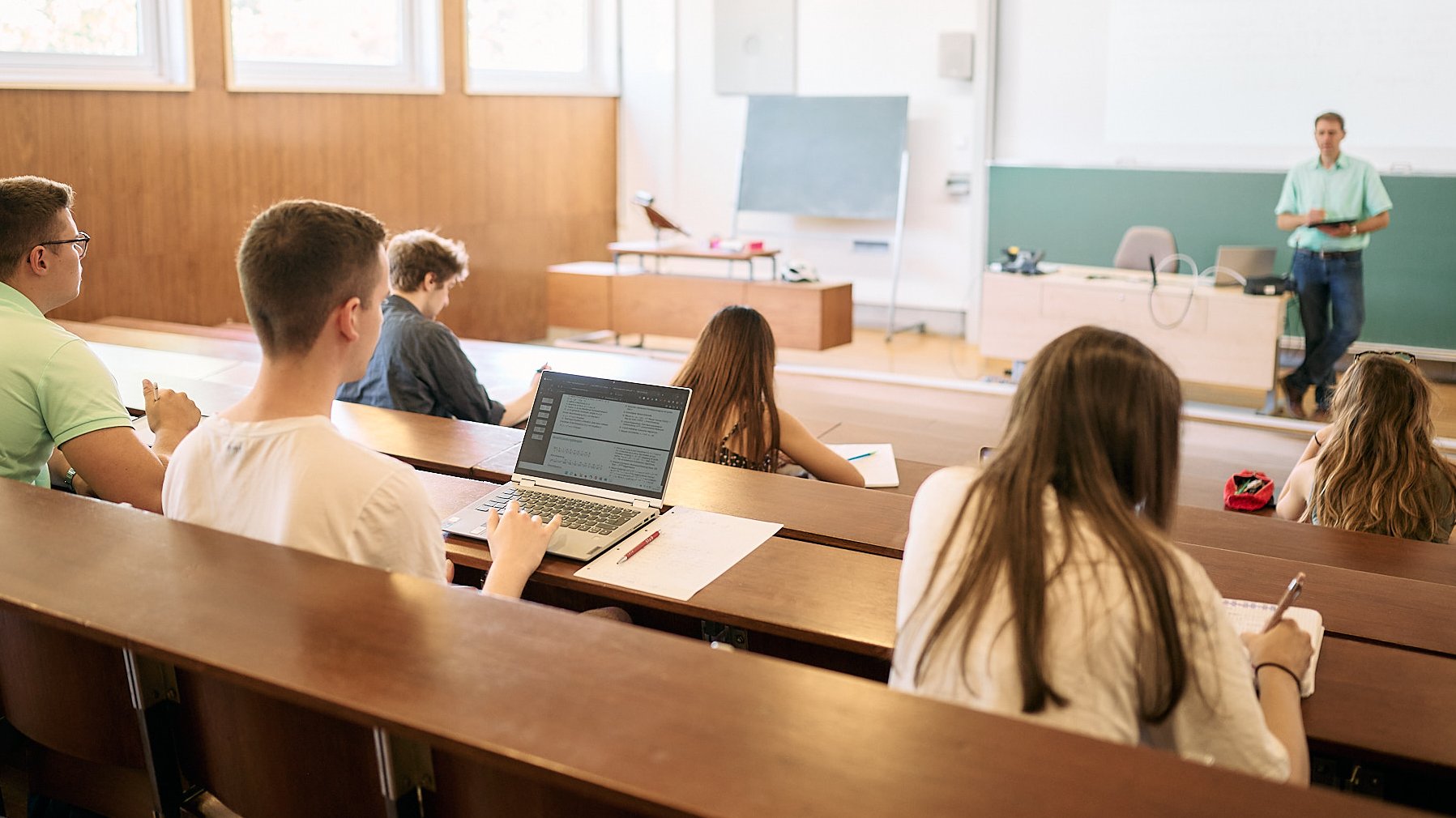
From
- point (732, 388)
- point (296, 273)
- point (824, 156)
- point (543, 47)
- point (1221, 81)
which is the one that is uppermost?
point (543, 47)

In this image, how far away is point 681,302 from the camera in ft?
26.1

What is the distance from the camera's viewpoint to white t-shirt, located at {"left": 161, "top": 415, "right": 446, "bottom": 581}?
1.66 metres

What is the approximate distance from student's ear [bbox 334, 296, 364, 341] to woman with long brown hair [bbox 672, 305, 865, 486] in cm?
134

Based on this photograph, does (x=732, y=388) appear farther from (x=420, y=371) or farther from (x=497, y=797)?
(x=497, y=797)

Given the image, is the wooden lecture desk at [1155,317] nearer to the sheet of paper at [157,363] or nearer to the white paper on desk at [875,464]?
the white paper on desk at [875,464]

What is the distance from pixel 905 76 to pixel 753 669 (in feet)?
25.6

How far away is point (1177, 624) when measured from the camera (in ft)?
4.37

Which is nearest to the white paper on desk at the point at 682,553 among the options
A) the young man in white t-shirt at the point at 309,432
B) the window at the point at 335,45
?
the young man in white t-shirt at the point at 309,432

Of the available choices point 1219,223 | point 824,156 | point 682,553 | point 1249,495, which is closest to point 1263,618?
point 682,553

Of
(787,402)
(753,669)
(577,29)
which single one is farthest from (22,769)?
(577,29)

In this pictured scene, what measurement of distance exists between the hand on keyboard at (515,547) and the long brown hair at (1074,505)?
0.78 meters

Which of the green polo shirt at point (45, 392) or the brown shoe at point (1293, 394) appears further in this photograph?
the brown shoe at point (1293, 394)

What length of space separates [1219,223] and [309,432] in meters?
6.80

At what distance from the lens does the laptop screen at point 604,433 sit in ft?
7.54
